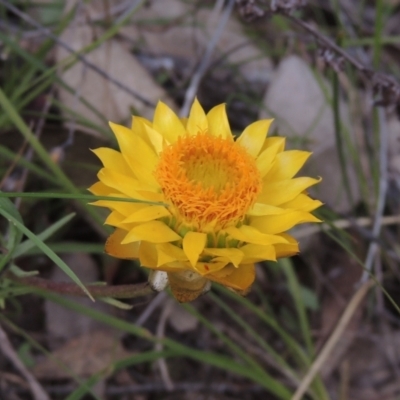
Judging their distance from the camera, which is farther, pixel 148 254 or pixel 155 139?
pixel 155 139

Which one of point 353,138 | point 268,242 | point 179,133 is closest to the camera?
point 268,242

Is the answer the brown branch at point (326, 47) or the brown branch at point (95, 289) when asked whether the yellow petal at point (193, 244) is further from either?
the brown branch at point (326, 47)

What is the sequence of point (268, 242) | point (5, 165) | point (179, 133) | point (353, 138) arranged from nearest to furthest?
point (268, 242) < point (179, 133) < point (5, 165) < point (353, 138)

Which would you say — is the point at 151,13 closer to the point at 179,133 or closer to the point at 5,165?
the point at 5,165

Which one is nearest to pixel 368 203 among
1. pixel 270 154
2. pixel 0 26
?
pixel 270 154

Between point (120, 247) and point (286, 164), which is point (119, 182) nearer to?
point (120, 247)

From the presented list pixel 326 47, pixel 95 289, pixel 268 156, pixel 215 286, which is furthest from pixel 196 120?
pixel 215 286
